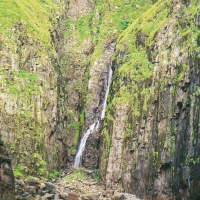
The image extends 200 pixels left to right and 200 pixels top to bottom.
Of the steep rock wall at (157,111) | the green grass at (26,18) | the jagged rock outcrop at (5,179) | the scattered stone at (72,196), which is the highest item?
the green grass at (26,18)

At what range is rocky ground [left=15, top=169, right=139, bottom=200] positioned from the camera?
26.0 m

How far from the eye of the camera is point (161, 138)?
90.2 ft

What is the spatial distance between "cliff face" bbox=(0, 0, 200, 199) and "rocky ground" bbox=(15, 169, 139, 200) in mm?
1396

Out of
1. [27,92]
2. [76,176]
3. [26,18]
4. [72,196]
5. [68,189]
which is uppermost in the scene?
[26,18]

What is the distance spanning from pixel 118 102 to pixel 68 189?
9547mm

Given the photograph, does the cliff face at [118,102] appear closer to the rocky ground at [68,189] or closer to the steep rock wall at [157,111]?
the steep rock wall at [157,111]

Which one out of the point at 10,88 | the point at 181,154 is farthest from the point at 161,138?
the point at 10,88

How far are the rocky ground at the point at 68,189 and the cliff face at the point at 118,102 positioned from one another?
1396mm

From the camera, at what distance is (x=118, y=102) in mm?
34125

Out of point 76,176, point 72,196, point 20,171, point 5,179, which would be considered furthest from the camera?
point 76,176

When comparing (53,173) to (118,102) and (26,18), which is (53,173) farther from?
(26,18)

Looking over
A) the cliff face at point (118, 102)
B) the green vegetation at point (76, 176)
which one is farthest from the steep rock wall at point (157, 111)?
the green vegetation at point (76, 176)

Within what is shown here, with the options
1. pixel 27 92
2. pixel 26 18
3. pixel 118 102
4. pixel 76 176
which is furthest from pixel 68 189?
pixel 26 18

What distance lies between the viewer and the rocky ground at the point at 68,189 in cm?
2605
